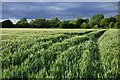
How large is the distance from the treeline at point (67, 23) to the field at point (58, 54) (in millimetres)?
93

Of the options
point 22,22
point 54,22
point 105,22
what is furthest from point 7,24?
point 105,22

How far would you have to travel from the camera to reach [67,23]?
4895 millimetres

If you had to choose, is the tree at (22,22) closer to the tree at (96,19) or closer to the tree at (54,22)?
the tree at (54,22)

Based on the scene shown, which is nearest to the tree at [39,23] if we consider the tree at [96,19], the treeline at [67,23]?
the treeline at [67,23]

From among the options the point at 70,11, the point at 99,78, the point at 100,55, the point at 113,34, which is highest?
the point at 70,11

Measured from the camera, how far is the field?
13.4 ft

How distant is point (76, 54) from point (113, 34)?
105 cm

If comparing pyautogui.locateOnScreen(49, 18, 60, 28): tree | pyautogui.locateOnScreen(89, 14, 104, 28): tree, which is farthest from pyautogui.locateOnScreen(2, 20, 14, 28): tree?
pyautogui.locateOnScreen(89, 14, 104, 28): tree

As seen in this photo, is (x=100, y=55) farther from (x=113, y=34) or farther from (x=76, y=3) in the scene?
(x=76, y=3)

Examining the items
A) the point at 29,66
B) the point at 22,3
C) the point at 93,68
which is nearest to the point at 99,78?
the point at 93,68

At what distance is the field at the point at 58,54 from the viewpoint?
13.4ft

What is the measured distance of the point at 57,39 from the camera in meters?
4.90

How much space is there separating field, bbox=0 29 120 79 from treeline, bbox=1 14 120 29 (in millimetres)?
93

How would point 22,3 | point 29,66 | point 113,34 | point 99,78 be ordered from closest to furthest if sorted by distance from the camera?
1. point 99,78
2. point 29,66
3. point 22,3
4. point 113,34
